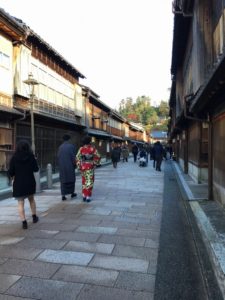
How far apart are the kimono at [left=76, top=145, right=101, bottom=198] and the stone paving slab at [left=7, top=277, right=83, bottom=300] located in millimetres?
5637

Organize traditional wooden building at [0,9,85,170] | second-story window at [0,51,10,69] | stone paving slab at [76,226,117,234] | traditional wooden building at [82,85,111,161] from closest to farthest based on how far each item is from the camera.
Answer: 1. stone paving slab at [76,226,117,234]
2. second-story window at [0,51,10,69]
3. traditional wooden building at [0,9,85,170]
4. traditional wooden building at [82,85,111,161]

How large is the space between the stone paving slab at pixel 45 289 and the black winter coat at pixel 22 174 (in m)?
2.74

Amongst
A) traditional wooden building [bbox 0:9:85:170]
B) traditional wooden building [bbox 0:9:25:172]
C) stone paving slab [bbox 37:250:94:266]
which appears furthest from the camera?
traditional wooden building [bbox 0:9:85:170]

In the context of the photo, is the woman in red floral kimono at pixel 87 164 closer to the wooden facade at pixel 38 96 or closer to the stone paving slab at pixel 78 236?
the stone paving slab at pixel 78 236

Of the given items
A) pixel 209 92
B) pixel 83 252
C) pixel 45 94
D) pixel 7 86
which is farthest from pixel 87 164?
pixel 45 94

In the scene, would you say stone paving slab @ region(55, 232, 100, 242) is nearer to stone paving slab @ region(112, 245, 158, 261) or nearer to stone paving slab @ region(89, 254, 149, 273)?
stone paving slab @ region(112, 245, 158, 261)

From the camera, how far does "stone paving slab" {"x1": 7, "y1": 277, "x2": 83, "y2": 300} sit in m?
3.78

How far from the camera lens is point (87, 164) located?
9.92 metres

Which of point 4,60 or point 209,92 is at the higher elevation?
point 4,60

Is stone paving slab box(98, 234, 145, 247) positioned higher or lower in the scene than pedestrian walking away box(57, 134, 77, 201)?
lower

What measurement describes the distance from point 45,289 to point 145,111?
12879 centimetres

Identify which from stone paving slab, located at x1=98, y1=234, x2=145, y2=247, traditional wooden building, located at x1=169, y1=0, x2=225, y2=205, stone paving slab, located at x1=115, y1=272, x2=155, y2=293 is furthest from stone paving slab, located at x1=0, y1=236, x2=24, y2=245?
traditional wooden building, located at x1=169, y1=0, x2=225, y2=205

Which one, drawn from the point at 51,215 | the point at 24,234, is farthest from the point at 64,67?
the point at 24,234

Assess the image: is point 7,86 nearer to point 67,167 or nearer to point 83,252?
point 67,167
